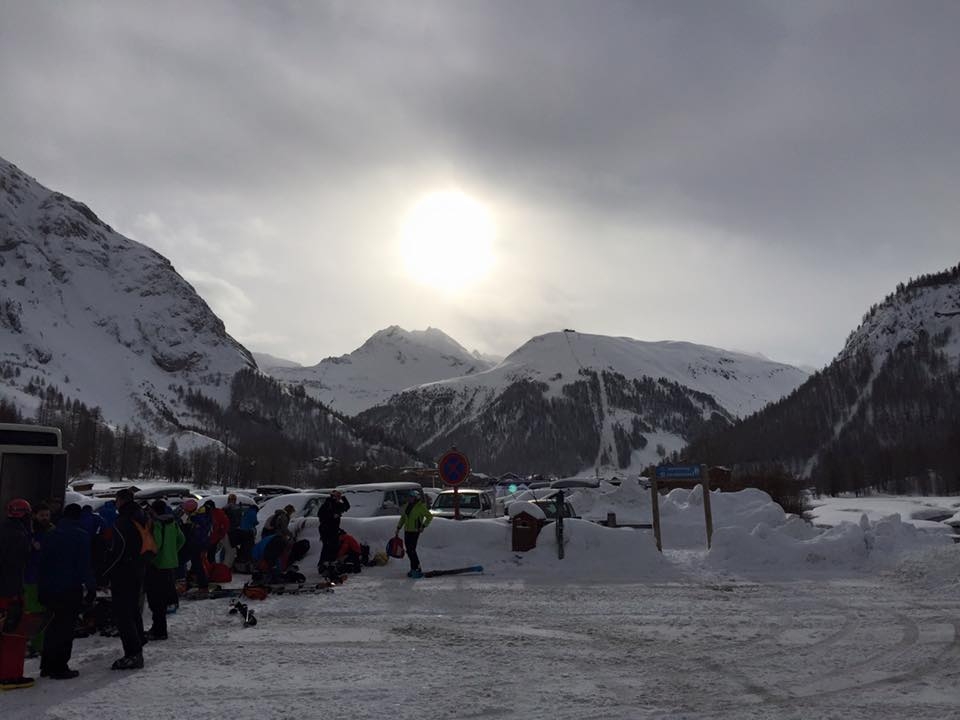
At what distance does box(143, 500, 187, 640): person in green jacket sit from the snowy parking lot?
33 cm

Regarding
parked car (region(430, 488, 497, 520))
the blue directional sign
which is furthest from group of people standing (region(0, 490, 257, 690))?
parked car (region(430, 488, 497, 520))

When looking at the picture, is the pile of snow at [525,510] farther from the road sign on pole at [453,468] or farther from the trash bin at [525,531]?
the road sign on pole at [453,468]

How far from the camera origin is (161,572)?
9.16 m

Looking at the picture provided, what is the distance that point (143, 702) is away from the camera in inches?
261

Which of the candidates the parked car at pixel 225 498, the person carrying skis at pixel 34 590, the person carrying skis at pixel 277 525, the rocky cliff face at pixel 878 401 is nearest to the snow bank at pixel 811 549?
the person carrying skis at pixel 277 525

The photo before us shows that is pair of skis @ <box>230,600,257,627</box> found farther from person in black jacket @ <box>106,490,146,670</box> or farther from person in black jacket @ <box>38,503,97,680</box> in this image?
person in black jacket @ <box>38,503,97,680</box>

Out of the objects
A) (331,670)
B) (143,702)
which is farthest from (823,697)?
(143,702)

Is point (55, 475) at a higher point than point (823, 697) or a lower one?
higher

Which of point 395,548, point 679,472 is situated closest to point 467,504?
point 395,548

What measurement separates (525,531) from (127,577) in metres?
9.82

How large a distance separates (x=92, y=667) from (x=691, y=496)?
2429 centimetres

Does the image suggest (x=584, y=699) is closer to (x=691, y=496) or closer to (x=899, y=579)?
(x=899, y=579)

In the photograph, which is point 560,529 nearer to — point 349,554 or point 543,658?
point 349,554

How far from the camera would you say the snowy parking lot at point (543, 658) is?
6.50 meters
